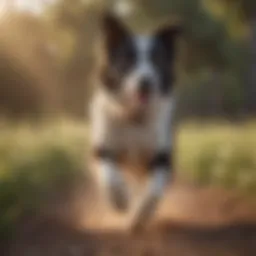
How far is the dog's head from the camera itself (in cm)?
128

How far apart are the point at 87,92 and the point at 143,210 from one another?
28 cm

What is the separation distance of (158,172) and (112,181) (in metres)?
0.10

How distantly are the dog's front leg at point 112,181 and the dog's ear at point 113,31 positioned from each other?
9.0 inches

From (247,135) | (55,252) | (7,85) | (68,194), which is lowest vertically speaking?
(55,252)

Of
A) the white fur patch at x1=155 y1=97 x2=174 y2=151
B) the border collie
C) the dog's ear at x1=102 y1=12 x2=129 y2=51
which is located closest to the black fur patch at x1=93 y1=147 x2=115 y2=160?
the border collie

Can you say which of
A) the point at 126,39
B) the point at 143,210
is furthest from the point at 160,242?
the point at 126,39

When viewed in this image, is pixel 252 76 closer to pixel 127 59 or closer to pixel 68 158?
pixel 127 59

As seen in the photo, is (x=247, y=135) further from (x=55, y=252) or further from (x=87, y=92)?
(x=55, y=252)

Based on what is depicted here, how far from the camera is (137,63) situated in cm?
129

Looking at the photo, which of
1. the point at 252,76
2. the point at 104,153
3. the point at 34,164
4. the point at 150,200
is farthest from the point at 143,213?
the point at 252,76

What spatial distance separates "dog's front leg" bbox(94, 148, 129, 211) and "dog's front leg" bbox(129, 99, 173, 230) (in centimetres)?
4

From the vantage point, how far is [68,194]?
131 centimetres

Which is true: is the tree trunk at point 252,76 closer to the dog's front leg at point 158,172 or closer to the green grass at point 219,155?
the green grass at point 219,155

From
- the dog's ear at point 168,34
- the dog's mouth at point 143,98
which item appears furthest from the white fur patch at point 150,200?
the dog's ear at point 168,34
